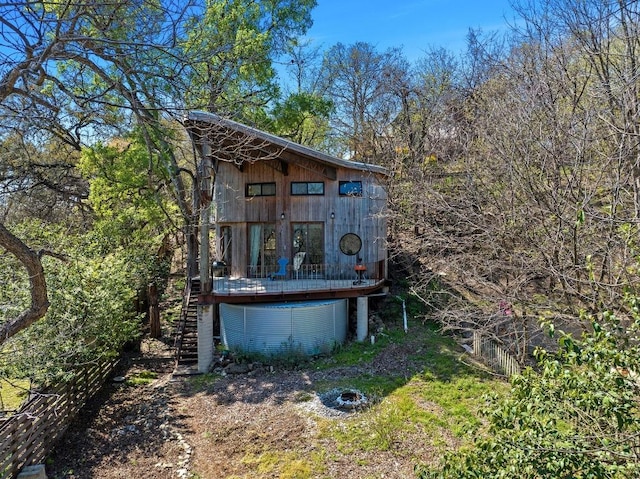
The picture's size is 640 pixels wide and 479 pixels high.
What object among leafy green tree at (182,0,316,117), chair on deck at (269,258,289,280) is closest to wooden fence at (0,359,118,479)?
chair on deck at (269,258,289,280)

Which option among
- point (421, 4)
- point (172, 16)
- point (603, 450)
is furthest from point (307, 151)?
point (603, 450)

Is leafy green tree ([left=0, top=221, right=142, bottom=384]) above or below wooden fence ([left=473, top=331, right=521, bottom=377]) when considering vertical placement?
above

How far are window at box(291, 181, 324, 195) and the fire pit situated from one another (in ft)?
22.3

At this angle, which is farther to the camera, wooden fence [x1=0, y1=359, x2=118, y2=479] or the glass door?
the glass door

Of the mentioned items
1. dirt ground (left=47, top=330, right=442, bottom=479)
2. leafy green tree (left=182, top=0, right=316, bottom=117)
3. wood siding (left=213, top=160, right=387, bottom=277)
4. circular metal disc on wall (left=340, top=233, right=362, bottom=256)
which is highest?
leafy green tree (left=182, top=0, right=316, bottom=117)

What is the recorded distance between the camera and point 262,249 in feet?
46.8

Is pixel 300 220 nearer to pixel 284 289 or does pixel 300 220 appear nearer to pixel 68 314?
pixel 284 289

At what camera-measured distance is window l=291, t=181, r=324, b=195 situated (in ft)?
44.8

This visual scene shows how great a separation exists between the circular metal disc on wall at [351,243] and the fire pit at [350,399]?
5.45 metres

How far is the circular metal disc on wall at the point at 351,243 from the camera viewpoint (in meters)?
13.7

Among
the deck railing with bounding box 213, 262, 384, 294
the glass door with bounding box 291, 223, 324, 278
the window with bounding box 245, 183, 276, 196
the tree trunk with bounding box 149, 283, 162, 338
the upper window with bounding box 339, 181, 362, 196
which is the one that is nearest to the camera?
the deck railing with bounding box 213, 262, 384, 294

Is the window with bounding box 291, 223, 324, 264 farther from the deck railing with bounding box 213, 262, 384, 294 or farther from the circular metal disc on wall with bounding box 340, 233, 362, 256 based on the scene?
the circular metal disc on wall with bounding box 340, 233, 362, 256

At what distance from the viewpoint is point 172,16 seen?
437 cm

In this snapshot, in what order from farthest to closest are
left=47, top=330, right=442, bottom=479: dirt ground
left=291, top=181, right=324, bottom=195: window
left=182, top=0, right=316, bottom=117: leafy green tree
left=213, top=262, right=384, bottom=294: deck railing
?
left=182, top=0, right=316, bottom=117: leafy green tree → left=291, top=181, right=324, bottom=195: window → left=213, top=262, right=384, bottom=294: deck railing → left=47, top=330, right=442, bottom=479: dirt ground
